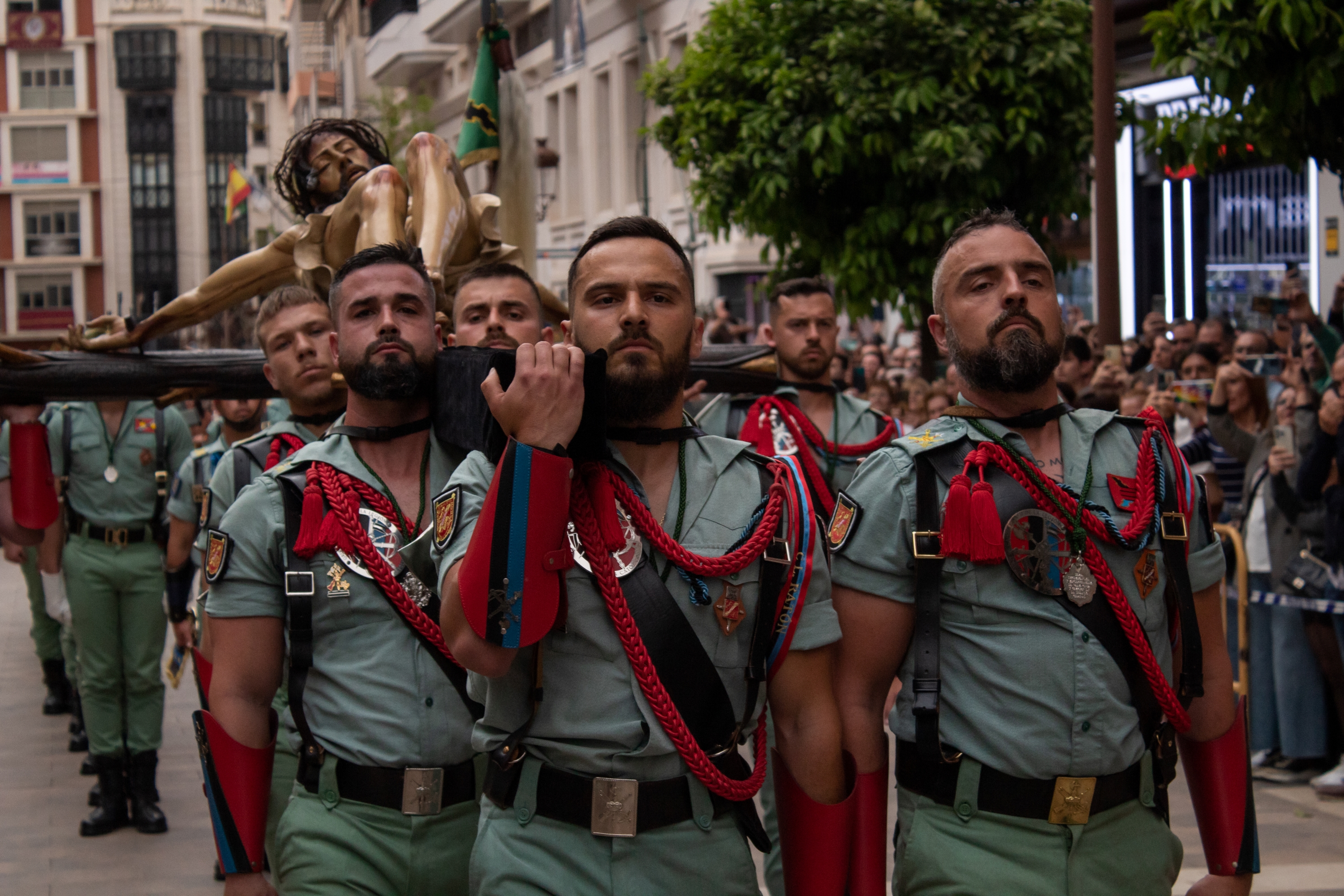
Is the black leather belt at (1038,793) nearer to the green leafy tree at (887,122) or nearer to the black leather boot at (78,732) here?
the black leather boot at (78,732)

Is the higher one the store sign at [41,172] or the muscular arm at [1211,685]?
the store sign at [41,172]

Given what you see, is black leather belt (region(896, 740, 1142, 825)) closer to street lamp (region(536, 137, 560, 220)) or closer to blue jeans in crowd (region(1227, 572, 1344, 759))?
blue jeans in crowd (region(1227, 572, 1344, 759))

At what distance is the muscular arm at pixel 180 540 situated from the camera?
7.28 m

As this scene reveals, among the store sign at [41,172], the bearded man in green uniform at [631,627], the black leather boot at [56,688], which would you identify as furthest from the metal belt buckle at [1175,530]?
the store sign at [41,172]

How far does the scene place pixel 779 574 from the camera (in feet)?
10.4

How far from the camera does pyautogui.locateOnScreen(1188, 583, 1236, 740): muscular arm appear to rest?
3.59m

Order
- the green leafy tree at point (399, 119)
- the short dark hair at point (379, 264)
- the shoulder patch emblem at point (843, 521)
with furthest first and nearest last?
the green leafy tree at point (399, 119)
the short dark hair at point (379, 264)
the shoulder patch emblem at point (843, 521)

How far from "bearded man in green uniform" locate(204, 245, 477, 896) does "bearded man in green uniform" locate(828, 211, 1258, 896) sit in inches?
41.2

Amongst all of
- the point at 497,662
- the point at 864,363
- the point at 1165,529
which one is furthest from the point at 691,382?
the point at 864,363

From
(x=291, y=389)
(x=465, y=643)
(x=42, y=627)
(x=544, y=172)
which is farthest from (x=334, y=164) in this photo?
(x=544, y=172)

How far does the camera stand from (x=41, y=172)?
305 ft

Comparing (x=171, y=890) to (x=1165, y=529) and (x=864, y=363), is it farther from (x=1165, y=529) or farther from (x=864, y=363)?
(x=864, y=363)

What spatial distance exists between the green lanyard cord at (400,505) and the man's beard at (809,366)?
3.31 metres

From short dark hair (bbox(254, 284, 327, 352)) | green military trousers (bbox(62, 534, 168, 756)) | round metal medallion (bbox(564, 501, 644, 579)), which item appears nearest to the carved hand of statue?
short dark hair (bbox(254, 284, 327, 352))
